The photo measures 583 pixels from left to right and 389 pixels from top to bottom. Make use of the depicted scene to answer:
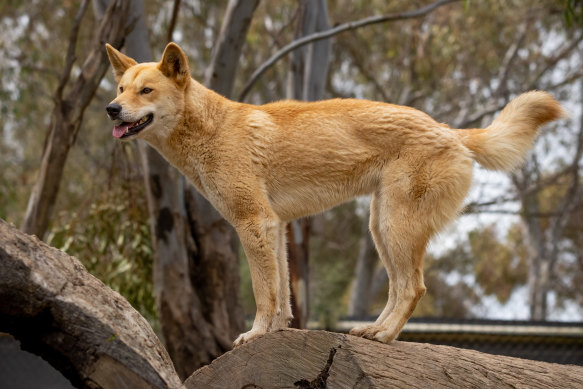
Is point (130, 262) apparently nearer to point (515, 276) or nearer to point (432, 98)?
point (432, 98)

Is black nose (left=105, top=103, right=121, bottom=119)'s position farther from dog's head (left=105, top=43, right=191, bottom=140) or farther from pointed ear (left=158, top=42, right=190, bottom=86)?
pointed ear (left=158, top=42, right=190, bottom=86)

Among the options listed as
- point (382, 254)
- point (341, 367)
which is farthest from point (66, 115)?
point (341, 367)

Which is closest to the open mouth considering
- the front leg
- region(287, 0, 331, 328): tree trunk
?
the front leg

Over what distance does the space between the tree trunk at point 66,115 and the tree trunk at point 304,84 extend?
2.38 metres

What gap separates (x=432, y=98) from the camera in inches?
591

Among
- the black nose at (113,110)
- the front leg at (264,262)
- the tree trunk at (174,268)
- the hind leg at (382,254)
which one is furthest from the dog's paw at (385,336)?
the tree trunk at (174,268)

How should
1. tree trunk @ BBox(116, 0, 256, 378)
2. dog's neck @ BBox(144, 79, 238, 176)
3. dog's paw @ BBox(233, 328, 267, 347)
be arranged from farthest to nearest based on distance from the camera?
tree trunk @ BBox(116, 0, 256, 378) < dog's neck @ BBox(144, 79, 238, 176) < dog's paw @ BBox(233, 328, 267, 347)

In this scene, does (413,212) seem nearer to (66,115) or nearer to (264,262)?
(264,262)

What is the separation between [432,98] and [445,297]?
6.45 m

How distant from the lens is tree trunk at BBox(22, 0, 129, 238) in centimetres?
616

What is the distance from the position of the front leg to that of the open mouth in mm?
796

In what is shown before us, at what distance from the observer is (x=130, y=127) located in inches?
150

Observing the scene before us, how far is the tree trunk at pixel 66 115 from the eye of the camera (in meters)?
6.16

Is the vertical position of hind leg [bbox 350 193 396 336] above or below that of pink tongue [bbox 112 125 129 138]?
below
